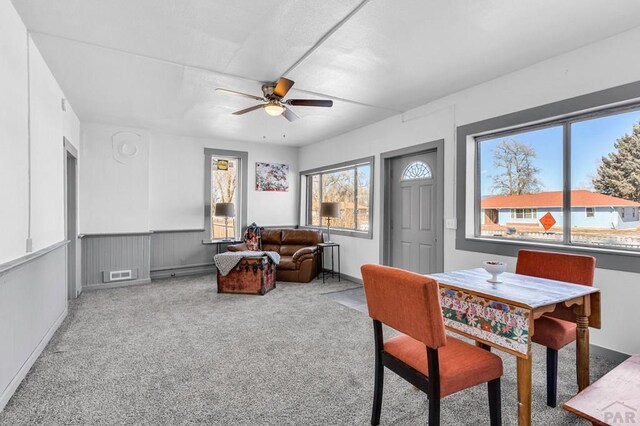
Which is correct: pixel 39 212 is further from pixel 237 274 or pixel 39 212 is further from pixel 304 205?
pixel 304 205

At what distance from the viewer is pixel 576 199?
3070mm

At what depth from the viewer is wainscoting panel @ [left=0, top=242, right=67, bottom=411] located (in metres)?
2.13

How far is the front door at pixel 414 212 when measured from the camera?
14.8ft

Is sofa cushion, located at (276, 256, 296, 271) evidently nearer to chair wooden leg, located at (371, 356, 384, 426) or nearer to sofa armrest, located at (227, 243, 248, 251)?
sofa armrest, located at (227, 243, 248, 251)

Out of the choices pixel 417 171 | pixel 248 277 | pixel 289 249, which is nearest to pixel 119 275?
pixel 248 277

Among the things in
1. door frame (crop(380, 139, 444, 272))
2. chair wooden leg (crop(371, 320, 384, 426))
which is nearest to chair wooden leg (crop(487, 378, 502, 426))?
chair wooden leg (crop(371, 320, 384, 426))

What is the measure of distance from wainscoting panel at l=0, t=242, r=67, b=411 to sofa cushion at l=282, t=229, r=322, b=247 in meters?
3.69

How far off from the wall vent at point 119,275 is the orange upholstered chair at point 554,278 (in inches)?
220

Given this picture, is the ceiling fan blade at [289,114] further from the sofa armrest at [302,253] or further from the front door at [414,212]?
the sofa armrest at [302,253]

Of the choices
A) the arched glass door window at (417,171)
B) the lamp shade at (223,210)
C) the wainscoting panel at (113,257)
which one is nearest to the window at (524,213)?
the arched glass door window at (417,171)

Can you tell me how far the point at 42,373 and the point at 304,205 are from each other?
17.8 ft

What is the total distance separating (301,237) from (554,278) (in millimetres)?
4490

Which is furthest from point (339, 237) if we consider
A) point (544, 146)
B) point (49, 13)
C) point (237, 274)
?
point (49, 13)

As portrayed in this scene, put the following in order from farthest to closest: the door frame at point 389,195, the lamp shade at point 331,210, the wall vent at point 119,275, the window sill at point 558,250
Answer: the lamp shade at point 331,210
the wall vent at point 119,275
the door frame at point 389,195
the window sill at point 558,250
